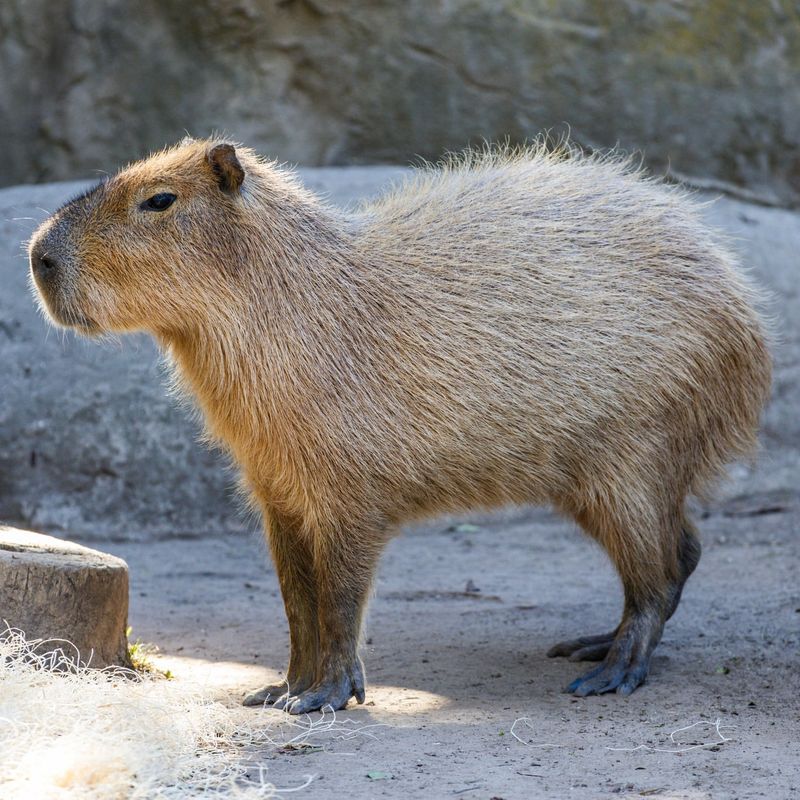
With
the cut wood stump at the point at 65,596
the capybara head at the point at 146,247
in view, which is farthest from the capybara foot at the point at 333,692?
the capybara head at the point at 146,247

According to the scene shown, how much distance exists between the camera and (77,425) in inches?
257

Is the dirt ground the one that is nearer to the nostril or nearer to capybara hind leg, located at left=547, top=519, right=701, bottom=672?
capybara hind leg, located at left=547, top=519, right=701, bottom=672

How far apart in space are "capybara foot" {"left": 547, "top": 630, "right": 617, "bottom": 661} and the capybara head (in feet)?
6.24

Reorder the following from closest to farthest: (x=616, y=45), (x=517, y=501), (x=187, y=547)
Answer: (x=517, y=501) → (x=187, y=547) → (x=616, y=45)

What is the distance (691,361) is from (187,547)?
118 inches

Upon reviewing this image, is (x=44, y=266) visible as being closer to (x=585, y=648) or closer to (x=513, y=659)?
(x=513, y=659)

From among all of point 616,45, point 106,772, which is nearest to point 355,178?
point 616,45

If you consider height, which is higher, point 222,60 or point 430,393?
point 222,60

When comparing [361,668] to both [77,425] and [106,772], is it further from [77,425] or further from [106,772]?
[77,425]

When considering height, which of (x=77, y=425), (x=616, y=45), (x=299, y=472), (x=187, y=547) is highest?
(x=616, y=45)

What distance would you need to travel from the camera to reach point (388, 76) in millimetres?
7758

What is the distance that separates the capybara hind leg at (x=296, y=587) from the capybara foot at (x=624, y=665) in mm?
896

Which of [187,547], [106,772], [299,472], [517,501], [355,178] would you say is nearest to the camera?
[106,772]

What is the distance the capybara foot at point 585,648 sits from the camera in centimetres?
473
